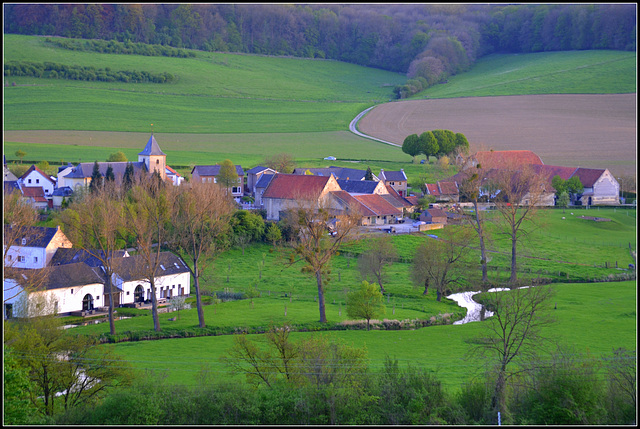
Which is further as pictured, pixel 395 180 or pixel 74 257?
pixel 395 180

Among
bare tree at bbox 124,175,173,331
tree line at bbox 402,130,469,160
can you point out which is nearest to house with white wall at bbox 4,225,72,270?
bare tree at bbox 124,175,173,331

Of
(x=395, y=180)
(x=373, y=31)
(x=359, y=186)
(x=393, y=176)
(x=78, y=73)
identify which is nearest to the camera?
(x=359, y=186)

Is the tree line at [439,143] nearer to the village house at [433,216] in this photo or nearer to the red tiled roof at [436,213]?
the red tiled roof at [436,213]

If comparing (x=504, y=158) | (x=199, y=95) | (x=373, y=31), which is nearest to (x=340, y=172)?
(x=504, y=158)

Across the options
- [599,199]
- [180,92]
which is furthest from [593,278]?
[180,92]

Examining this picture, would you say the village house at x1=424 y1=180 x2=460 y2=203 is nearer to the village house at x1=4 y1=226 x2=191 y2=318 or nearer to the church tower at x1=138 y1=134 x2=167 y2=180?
the church tower at x1=138 y1=134 x2=167 y2=180

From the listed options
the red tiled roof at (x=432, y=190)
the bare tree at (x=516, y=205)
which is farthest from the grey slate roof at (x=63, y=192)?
the bare tree at (x=516, y=205)

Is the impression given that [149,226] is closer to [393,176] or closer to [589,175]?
[393,176]

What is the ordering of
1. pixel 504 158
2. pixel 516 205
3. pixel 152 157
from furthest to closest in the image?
1. pixel 504 158
2. pixel 152 157
3. pixel 516 205
